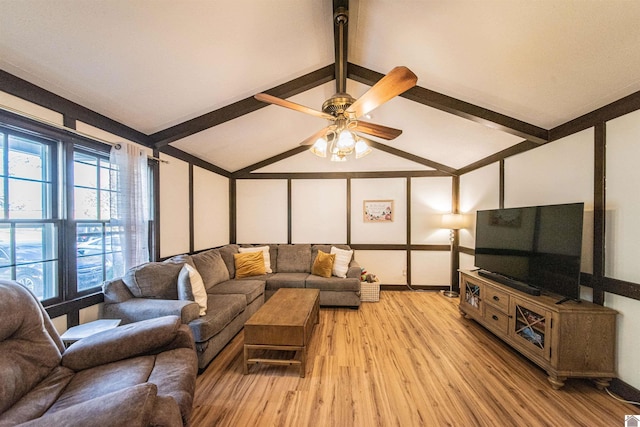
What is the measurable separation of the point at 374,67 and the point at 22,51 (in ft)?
8.87

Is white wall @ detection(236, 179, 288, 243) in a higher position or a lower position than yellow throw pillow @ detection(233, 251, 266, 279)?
higher

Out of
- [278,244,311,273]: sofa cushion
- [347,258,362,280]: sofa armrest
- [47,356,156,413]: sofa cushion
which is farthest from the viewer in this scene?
[278,244,311,273]: sofa cushion

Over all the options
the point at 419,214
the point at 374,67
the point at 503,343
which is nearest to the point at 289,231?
the point at 419,214

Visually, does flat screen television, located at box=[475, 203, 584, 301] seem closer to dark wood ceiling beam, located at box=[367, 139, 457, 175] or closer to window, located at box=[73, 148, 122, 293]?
dark wood ceiling beam, located at box=[367, 139, 457, 175]

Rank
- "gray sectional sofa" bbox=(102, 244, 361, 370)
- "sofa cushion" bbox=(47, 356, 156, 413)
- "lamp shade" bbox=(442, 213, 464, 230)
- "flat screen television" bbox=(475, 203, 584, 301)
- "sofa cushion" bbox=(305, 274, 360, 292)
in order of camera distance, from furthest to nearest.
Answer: "lamp shade" bbox=(442, 213, 464, 230) < "sofa cushion" bbox=(305, 274, 360, 292) < "gray sectional sofa" bbox=(102, 244, 361, 370) < "flat screen television" bbox=(475, 203, 584, 301) < "sofa cushion" bbox=(47, 356, 156, 413)

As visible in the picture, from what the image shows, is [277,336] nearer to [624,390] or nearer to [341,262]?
[341,262]

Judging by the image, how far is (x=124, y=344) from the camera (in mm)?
1465

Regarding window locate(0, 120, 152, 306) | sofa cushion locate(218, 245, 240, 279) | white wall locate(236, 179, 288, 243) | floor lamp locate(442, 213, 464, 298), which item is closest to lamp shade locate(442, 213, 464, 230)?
floor lamp locate(442, 213, 464, 298)

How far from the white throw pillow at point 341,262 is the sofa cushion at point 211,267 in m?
1.73

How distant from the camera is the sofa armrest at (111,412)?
2.69 feet

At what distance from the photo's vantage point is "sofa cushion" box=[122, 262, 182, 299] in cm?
231

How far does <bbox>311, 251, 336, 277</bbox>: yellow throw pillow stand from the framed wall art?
1204mm

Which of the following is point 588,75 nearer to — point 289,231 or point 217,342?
point 217,342

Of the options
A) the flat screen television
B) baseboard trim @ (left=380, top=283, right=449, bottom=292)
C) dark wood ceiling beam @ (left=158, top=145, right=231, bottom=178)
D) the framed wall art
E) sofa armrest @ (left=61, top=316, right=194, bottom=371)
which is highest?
dark wood ceiling beam @ (left=158, top=145, right=231, bottom=178)
